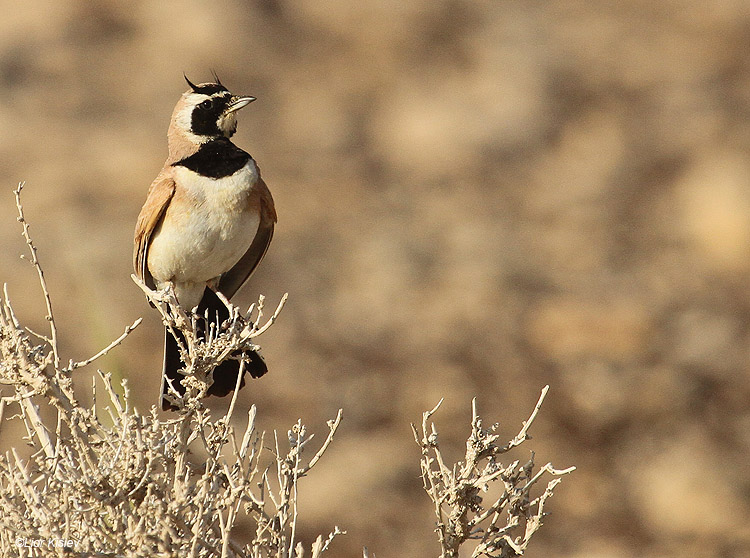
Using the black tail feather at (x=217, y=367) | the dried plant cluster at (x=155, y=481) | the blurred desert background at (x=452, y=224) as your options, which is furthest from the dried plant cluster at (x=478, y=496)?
the blurred desert background at (x=452, y=224)

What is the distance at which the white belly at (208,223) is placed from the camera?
4.70 metres

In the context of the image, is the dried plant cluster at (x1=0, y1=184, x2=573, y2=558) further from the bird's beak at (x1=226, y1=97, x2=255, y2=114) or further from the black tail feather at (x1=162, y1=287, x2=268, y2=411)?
the bird's beak at (x1=226, y1=97, x2=255, y2=114)

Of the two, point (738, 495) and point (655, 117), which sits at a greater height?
point (655, 117)

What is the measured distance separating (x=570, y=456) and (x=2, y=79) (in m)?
7.33

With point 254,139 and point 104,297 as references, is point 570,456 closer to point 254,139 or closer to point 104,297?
point 104,297

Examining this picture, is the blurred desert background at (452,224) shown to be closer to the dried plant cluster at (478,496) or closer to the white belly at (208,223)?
the white belly at (208,223)

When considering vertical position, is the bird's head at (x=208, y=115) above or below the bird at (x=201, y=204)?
above

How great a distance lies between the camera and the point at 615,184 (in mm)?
12109

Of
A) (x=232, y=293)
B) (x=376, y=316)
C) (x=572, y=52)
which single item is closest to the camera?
(x=232, y=293)

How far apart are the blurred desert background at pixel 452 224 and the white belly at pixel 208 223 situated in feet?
12.8

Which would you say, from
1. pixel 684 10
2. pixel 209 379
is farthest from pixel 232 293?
pixel 684 10

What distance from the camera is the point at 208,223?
4699 mm

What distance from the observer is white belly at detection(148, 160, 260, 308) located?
4.70 metres

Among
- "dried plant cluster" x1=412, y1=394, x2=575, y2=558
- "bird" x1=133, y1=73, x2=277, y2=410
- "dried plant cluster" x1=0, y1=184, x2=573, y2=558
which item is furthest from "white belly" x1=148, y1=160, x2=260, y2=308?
"dried plant cluster" x1=412, y1=394, x2=575, y2=558
